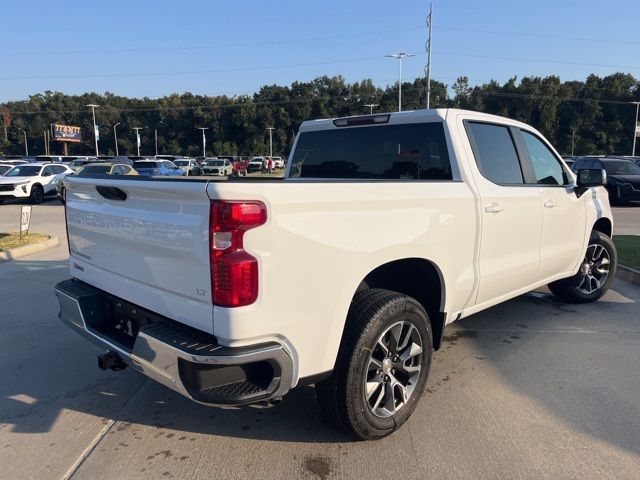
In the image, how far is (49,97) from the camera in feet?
339

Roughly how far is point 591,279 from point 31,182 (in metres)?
20.3

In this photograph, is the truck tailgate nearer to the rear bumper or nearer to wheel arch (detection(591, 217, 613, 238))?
the rear bumper

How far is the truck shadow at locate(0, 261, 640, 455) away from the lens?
3158 millimetres

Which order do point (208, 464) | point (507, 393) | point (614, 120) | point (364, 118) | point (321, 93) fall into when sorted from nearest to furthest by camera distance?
point (208, 464)
point (507, 393)
point (364, 118)
point (614, 120)
point (321, 93)

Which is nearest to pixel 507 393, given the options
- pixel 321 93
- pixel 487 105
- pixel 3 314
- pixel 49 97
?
pixel 3 314

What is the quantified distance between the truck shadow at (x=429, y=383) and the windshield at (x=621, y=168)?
1494cm

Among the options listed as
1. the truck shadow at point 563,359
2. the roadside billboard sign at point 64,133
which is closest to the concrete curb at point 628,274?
the truck shadow at point 563,359

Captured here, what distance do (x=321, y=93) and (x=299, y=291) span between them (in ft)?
317

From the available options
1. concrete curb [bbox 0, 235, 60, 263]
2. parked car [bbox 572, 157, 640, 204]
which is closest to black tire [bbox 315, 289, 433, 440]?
concrete curb [bbox 0, 235, 60, 263]

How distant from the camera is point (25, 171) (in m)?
20.3

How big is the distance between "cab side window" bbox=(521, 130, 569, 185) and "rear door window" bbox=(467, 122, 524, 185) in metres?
0.31

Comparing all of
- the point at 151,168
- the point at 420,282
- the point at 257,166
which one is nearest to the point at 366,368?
the point at 420,282

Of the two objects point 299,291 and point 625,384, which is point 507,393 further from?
point 299,291

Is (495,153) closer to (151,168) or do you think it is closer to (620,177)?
(620,177)
